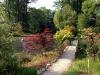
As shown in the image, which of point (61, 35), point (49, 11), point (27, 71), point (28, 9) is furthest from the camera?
point (49, 11)

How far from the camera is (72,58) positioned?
74.9 ft

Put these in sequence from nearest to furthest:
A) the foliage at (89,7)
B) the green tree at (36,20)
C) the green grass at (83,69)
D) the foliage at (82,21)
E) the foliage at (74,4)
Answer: the green grass at (83,69), the foliage at (82,21), the foliage at (89,7), the foliage at (74,4), the green tree at (36,20)

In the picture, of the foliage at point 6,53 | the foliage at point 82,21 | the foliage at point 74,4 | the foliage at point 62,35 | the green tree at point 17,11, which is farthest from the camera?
the green tree at point 17,11

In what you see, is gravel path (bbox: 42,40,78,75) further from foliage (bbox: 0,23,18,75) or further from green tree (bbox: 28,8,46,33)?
green tree (bbox: 28,8,46,33)

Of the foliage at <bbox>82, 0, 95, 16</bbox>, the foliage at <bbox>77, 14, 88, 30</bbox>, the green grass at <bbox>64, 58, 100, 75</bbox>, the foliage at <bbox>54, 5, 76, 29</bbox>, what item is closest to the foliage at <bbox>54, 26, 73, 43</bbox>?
Answer: the foliage at <bbox>54, 5, 76, 29</bbox>

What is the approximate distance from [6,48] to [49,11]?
190ft

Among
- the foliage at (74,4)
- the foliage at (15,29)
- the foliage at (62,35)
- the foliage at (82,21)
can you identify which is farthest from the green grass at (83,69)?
the foliage at (74,4)

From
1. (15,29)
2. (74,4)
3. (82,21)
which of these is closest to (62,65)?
(15,29)

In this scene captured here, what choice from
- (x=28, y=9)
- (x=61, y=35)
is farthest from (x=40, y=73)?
(x=28, y=9)

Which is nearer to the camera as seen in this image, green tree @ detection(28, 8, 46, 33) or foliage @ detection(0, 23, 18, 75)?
foliage @ detection(0, 23, 18, 75)

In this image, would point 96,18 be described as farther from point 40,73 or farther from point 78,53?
point 40,73

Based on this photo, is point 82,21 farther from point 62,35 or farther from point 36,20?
point 62,35

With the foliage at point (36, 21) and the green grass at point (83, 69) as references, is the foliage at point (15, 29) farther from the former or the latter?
the foliage at point (36, 21)

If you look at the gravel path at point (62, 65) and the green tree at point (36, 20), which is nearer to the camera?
the gravel path at point (62, 65)
